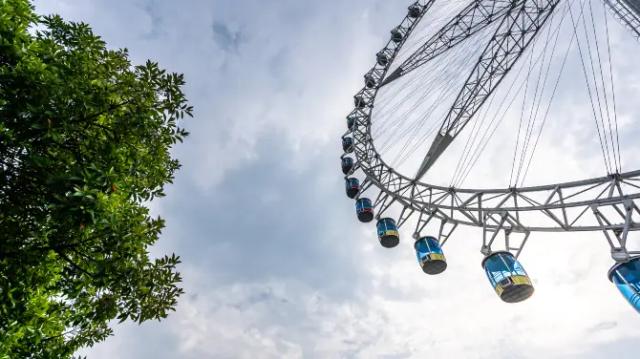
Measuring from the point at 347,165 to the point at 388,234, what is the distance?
7.51m

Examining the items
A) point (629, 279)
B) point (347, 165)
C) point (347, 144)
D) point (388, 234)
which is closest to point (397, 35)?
point (347, 144)

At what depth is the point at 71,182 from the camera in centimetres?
327

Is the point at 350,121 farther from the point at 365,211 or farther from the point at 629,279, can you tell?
the point at 629,279

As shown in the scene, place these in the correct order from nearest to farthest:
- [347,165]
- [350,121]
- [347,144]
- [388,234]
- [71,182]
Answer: [71,182], [388,234], [347,165], [347,144], [350,121]

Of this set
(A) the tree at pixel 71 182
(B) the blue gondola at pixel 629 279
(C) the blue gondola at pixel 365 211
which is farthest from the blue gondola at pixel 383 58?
(A) the tree at pixel 71 182

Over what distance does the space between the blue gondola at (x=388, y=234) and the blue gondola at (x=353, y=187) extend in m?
4.51

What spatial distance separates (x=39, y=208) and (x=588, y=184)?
13.4 m

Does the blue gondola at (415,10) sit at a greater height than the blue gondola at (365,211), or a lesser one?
greater

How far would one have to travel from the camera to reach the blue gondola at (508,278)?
9.07 meters

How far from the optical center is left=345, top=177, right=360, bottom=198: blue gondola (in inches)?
799

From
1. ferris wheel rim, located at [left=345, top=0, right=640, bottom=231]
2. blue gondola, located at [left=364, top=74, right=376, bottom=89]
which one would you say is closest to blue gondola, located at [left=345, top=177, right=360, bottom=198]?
ferris wheel rim, located at [left=345, top=0, right=640, bottom=231]

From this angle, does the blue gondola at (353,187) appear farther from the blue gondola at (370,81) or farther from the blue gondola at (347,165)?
the blue gondola at (370,81)

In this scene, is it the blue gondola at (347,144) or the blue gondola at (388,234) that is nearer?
the blue gondola at (388,234)

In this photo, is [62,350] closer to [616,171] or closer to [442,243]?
[442,243]
